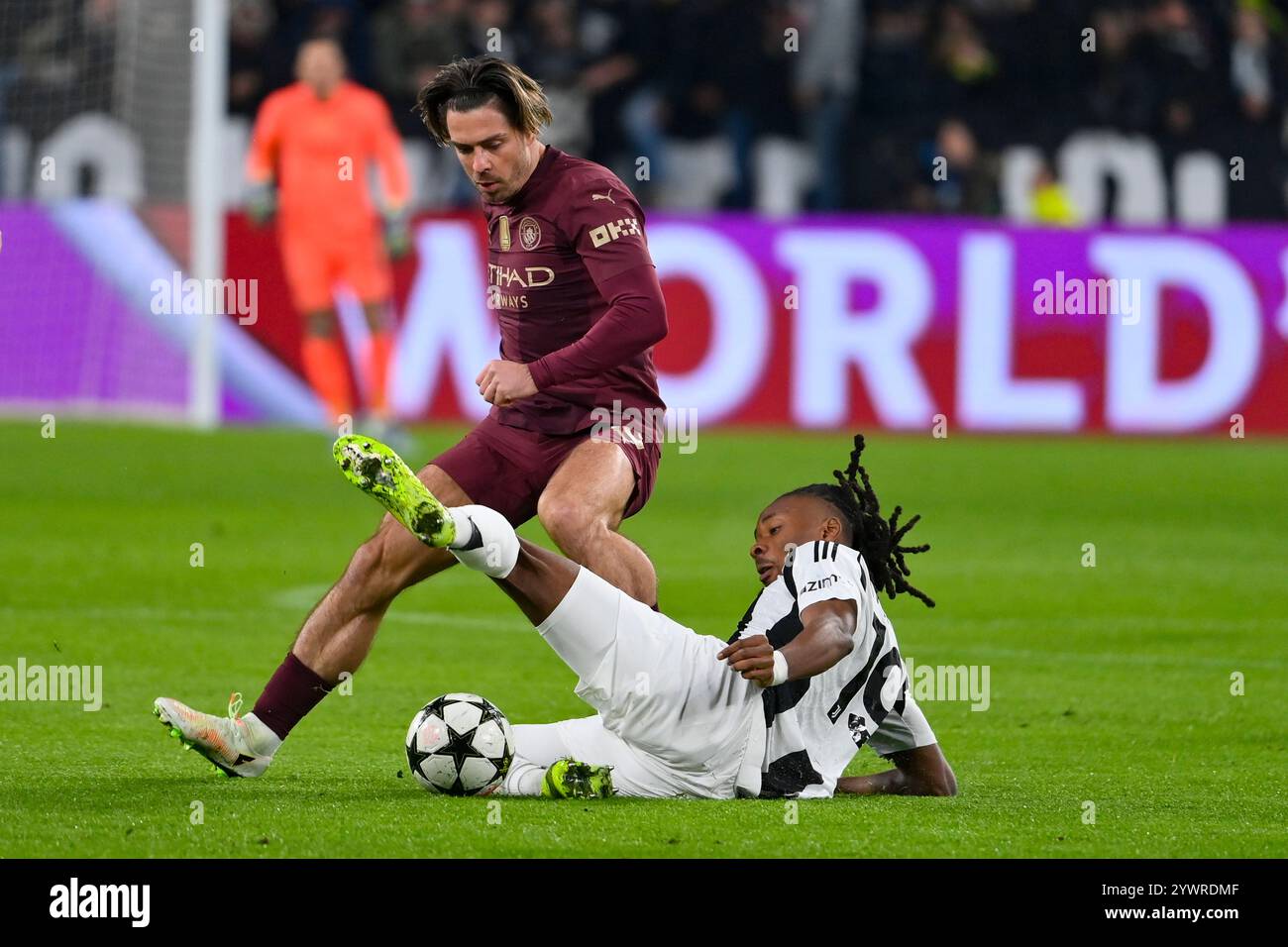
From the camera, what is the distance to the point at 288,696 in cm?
622

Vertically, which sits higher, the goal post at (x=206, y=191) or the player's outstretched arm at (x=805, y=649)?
the goal post at (x=206, y=191)

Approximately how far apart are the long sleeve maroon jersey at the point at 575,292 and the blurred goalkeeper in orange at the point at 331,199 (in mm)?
9712

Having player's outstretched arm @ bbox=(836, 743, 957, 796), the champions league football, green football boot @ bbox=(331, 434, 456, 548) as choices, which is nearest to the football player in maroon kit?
the champions league football

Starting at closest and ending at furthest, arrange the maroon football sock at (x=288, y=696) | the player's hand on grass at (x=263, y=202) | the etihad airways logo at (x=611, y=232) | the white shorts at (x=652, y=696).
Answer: the white shorts at (x=652, y=696)
the maroon football sock at (x=288, y=696)
the etihad airways logo at (x=611, y=232)
the player's hand on grass at (x=263, y=202)

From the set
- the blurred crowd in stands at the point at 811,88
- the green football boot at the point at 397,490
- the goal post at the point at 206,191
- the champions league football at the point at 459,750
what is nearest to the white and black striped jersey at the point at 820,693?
the champions league football at the point at 459,750

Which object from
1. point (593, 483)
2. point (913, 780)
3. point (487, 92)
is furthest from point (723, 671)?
point (487, 92)

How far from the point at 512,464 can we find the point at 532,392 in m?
0.38

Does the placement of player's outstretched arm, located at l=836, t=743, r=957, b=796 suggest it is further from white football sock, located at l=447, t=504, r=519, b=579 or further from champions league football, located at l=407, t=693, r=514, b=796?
white football sock, located at l=447, t=504, r=519, b=579

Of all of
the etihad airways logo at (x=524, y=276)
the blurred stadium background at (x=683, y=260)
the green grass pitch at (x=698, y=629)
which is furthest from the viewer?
the blurred stadium background at (x=683, y=260)

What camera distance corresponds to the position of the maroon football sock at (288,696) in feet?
20.4

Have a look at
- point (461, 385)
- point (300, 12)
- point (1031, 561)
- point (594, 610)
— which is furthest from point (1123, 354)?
point (594, 610)

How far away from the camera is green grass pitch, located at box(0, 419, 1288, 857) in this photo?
544cm

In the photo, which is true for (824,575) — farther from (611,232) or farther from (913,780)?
(611,232)

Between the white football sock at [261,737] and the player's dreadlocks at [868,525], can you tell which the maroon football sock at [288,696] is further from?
the player's dreadlocks at [868,525]
